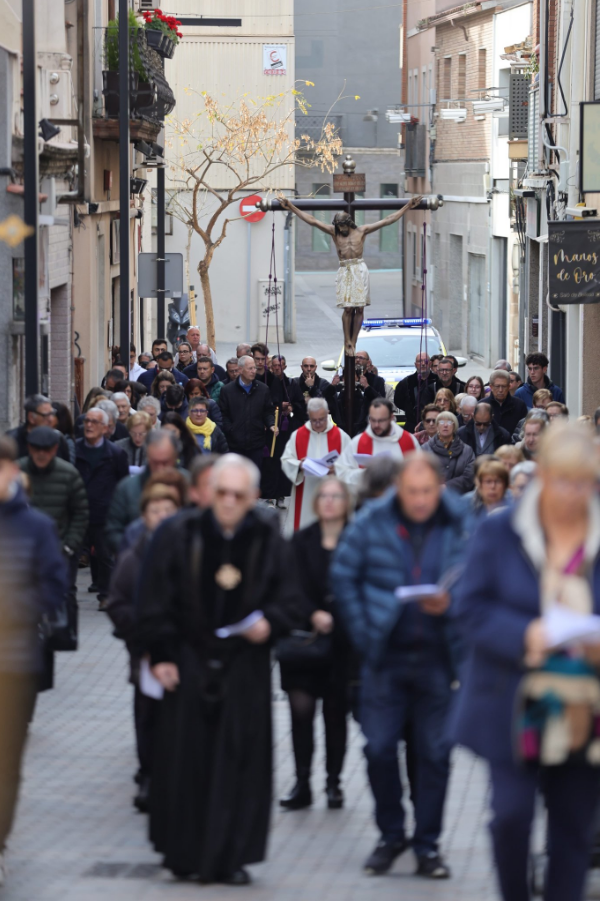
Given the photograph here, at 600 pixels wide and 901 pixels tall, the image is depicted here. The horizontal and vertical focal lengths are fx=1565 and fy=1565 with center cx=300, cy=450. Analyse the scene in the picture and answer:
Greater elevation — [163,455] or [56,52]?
[56,52]

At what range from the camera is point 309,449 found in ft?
41.6

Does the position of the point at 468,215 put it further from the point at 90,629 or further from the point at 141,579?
the point at 141,579

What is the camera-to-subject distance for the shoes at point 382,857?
21.3 feet

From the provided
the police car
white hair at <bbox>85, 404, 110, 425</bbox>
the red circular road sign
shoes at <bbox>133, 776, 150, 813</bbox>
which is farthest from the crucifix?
the red circular road sign

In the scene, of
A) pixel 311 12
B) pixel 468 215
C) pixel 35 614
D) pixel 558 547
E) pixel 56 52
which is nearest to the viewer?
pixel 558 547

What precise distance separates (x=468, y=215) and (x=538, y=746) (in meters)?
35.6

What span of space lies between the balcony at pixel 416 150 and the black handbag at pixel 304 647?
3834cm

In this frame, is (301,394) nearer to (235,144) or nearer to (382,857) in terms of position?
(382,857)

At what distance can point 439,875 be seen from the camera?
6.38 metres

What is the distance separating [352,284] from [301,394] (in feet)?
6.94

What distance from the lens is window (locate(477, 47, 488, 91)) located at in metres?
37.5

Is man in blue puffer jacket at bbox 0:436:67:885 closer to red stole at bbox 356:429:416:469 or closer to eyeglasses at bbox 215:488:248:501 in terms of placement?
eyeglasses at bbox 215:488:248:501

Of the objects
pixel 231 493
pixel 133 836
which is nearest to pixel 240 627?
pixel 231 493

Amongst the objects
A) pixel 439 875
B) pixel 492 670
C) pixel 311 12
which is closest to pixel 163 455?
pixel 439 875
